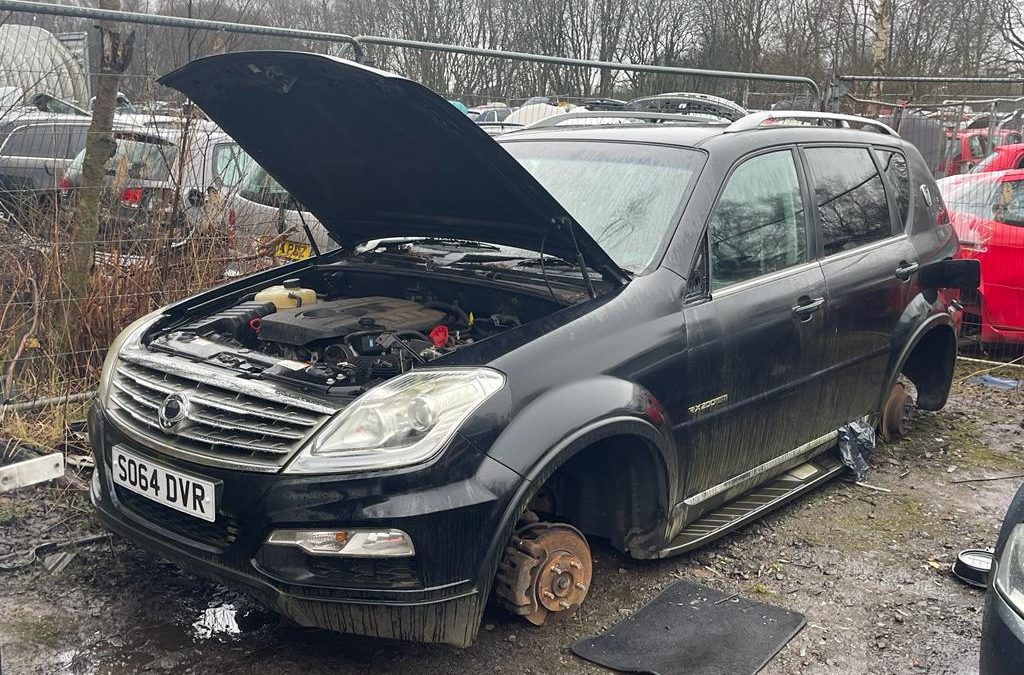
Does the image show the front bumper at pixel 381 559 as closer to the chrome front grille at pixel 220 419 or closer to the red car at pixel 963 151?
the chrome front grille at pixel 220 419

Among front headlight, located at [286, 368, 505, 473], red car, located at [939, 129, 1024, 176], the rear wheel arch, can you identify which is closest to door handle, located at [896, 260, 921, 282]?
the rear wheel arch

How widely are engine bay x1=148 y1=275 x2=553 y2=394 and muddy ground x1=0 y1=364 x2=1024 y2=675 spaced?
3.08 feet

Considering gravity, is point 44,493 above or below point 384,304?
below

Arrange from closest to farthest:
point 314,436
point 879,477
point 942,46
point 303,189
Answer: point 314,436 < point 303,189 < point 879,477 < point 942,46

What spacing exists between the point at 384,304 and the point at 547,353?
104 centimetres

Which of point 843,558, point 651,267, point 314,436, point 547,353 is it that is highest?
point 651,267

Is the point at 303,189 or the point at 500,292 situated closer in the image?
the point at 500,292

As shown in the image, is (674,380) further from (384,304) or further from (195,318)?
(195,318)

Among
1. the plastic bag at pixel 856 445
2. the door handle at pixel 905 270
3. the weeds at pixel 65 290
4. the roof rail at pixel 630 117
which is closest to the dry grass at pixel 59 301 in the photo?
the weeds at pixel 65 290

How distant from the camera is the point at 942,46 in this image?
28.5 m

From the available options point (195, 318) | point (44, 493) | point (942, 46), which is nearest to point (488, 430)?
point (195, 318)

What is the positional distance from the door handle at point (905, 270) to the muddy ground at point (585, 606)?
1134mm

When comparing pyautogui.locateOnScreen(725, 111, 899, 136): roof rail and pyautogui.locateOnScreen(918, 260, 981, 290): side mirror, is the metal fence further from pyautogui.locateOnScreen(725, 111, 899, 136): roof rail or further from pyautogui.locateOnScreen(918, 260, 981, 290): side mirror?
pyautogui.locateOnScreen(918, 260, 981, 290): side mirror

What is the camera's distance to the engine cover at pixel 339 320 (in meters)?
3.40
